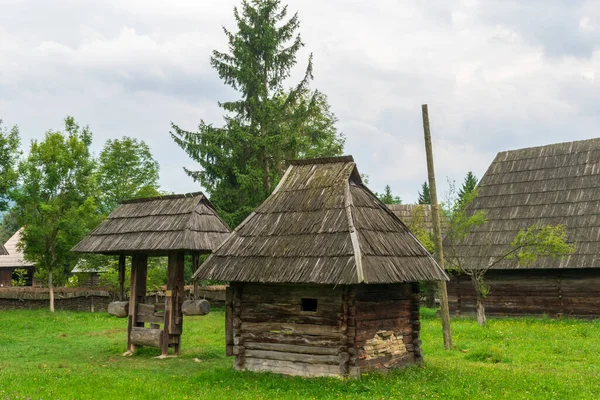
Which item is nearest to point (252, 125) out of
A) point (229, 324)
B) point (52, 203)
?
point (52, 203)

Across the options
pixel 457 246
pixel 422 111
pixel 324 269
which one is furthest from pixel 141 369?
pixel 457 246

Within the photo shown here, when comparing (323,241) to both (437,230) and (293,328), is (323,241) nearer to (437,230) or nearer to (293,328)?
(293,328)

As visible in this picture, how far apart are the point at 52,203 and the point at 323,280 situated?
63.5 ft

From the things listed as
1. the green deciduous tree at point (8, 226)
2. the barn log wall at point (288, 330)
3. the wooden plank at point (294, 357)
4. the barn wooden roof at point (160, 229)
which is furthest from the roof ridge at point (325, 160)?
the green deciduous tree at point (8, 226)

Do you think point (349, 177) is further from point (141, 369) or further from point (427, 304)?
point (427, 304)

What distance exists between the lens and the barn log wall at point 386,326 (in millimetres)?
11055

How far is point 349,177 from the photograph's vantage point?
12578 mm

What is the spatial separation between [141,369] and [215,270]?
123 inches

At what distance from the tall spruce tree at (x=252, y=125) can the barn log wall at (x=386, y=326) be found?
46.0 ft

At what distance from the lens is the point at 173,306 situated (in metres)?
14.6

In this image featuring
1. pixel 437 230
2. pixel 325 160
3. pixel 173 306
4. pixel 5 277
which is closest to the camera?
pixel 325 160

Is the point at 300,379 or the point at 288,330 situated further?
the point at 288,330

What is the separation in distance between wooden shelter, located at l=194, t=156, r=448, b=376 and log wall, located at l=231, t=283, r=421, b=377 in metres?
0.02

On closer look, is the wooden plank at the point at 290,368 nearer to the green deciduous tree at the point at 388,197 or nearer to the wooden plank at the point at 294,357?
the wooden plank at the point at 294,357
